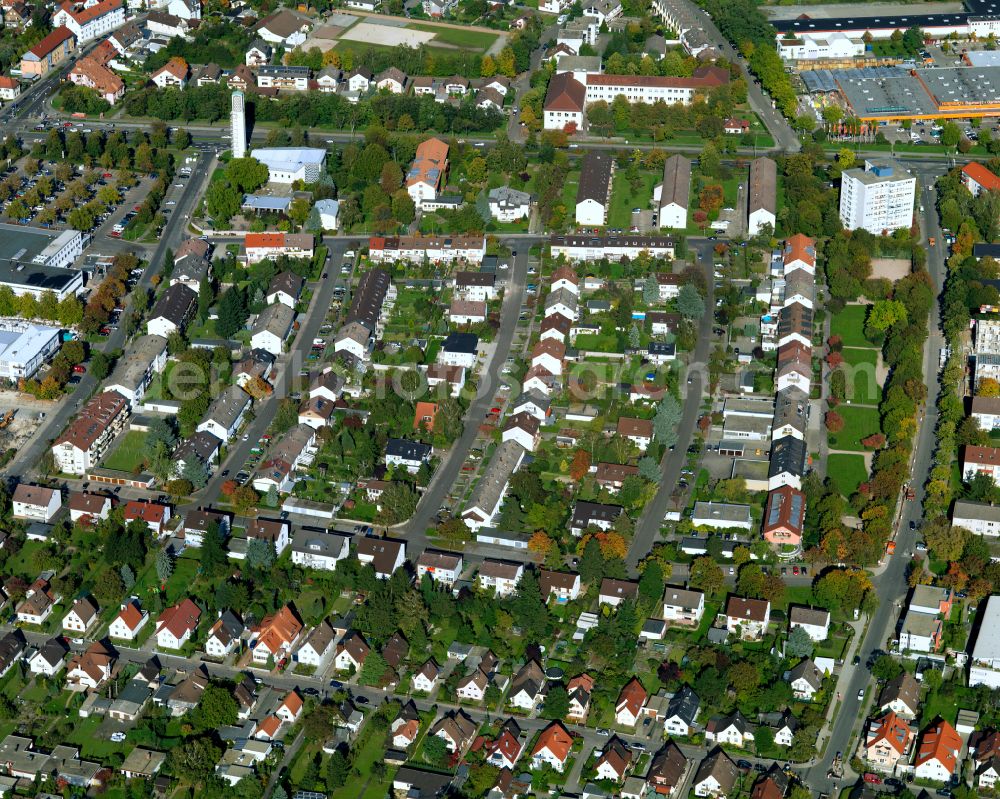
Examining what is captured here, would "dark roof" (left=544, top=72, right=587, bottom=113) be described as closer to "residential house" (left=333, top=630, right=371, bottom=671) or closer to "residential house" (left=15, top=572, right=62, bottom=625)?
"residential house" (left=333, top=630, right=371, bottom=671)

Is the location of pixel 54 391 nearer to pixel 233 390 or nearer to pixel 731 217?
pixel 233 390

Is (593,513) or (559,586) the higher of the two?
(593,513)

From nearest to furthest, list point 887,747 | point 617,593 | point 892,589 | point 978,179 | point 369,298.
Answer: point 887,747 → point 617,593 → point 892,589 → point 369,298 → point 978,179

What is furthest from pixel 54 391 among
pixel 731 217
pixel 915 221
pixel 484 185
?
pixel 915 221

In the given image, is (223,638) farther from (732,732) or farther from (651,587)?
(732,732)

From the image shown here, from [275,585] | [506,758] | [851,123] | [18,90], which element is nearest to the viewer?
[506,758]

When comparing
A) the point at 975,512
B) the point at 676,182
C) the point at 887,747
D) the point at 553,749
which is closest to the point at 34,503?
the point at 553,749

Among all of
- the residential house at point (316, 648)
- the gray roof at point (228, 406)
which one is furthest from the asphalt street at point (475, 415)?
the gray roof at point (228, 406)
